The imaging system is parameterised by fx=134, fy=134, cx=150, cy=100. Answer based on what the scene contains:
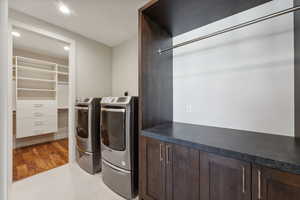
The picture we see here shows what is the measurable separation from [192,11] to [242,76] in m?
0.87

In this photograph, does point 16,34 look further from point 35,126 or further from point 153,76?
point 153,76

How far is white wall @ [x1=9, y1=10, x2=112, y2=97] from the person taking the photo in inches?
105

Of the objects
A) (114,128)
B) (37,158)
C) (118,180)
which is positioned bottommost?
(37,158)

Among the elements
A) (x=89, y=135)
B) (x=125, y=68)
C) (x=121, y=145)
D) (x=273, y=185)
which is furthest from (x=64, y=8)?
(x=273, y=185)

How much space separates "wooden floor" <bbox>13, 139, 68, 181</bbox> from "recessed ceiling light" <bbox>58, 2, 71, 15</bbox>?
264 cm

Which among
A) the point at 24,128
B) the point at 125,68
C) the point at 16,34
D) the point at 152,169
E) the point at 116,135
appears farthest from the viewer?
the point at 24,128

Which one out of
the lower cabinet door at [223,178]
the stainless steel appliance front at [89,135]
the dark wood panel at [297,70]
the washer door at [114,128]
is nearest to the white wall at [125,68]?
the stainless steel appliance front at [89,135]

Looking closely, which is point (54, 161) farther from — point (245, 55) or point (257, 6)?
point (257, 6)

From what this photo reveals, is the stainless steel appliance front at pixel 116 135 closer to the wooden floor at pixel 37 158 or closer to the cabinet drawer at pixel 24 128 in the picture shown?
the wooden floor at pixel 37 158

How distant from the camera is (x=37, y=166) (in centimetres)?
248

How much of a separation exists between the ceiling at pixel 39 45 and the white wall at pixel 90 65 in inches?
15.3

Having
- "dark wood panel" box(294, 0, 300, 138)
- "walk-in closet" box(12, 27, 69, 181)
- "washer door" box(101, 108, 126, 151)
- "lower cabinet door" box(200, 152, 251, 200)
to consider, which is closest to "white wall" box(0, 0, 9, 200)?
"washer door" box(101, 108, 126, 151)

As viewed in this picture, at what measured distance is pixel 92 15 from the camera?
7.02ft

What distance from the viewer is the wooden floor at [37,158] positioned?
2.30 meters
